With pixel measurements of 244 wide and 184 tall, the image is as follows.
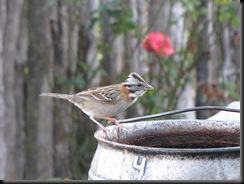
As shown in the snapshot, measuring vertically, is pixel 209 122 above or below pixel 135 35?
below

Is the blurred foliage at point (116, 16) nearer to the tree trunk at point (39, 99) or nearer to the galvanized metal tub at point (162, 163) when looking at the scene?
the tree trunk at point (39, 99)

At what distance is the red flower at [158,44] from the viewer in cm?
609

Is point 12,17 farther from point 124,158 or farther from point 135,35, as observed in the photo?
point 124,158

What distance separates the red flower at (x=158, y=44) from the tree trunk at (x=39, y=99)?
3.64 feet

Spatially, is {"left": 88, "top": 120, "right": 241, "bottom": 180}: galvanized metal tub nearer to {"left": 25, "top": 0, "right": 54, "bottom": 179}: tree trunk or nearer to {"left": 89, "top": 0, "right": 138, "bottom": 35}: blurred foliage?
{"left": 89, "top": 0, "right": 138, "bottom": 35}: blurred foliage

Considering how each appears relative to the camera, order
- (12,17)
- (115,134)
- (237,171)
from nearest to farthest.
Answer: (237,171) → (115,134) → (12,17)

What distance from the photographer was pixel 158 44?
20.0 feet

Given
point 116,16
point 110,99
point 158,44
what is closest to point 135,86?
point 110,99

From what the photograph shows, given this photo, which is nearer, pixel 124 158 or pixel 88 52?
pixel 124 158

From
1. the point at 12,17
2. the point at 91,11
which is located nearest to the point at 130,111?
the point at 91,11

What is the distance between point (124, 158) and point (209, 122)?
26.7 inches

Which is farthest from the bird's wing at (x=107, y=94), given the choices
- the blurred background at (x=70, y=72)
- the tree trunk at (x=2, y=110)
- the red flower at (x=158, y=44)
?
the blurred background at (x=70, y=72)

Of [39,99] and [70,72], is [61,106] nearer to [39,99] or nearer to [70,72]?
[39,99]

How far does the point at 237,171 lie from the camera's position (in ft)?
7.17
